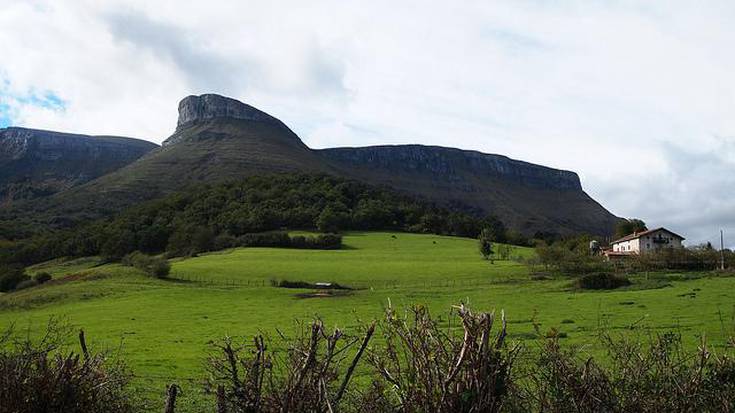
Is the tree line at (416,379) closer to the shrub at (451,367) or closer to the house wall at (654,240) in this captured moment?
the shrub at (451,367)

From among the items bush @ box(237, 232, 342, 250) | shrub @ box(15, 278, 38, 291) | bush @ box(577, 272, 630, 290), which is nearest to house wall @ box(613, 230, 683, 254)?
bush @ box(577, 272, 630, 290)

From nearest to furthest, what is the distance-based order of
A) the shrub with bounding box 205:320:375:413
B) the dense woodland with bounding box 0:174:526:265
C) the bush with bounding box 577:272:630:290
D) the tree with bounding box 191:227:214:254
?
the shrub with bounding box 205:320:375:413 → the bush with bounding box 577:272:630:290 → the tree with bounding box 191:227:214:254 → the dense woodland with bounding box 0:174:526:265

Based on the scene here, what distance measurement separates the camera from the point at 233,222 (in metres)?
149

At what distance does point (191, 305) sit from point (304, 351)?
196 feet

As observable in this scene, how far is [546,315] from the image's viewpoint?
167 ft

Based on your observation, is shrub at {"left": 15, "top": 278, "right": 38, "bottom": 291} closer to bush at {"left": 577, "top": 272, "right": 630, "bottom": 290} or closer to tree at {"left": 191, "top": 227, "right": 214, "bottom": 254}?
tree at {"left": 191, "top": 227, "right": 214, "bottom": 254}

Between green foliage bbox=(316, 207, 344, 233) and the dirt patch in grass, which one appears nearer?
the dirt patch in grass

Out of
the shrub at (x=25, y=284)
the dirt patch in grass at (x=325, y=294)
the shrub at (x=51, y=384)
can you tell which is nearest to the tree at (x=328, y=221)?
the shrub at (x=25, y=284)

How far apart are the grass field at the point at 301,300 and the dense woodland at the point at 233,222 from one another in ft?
45.4

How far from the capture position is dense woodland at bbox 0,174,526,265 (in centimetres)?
12950

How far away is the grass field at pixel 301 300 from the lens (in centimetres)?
3850

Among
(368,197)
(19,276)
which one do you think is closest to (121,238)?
(19,276)

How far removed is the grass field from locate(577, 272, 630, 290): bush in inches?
128

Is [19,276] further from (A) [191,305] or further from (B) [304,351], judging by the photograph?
(B) [304,351]
